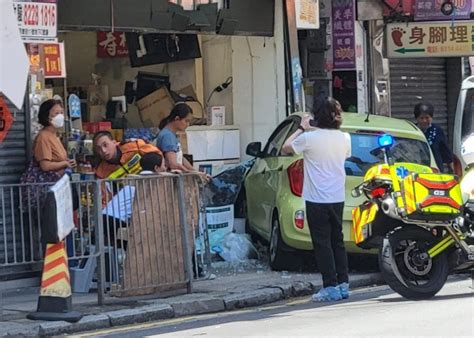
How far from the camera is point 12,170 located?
1132cm

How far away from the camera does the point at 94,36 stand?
15273 millimetres

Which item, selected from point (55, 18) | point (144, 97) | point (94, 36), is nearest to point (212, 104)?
point (144, 97)

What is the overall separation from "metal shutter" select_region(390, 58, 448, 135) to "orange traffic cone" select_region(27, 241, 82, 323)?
8953mm

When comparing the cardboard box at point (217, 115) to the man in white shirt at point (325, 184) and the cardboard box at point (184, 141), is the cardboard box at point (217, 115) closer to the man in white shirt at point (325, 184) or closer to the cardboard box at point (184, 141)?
the cardboard box at point (184, 141)

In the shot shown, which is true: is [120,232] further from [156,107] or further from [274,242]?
[156,107]

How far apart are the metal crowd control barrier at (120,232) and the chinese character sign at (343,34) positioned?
19.6 feet

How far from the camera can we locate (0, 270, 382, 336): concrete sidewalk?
923cm

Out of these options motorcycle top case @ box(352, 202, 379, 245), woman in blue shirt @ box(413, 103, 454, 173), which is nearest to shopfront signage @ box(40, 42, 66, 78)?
motorcycle top case @ box(352, 202, 379, 245)

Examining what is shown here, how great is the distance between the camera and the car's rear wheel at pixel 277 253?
12136 millimetres

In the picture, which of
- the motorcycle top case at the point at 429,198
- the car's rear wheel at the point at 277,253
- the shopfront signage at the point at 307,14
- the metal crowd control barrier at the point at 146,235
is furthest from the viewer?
the shopfront signage at the point at 307,14

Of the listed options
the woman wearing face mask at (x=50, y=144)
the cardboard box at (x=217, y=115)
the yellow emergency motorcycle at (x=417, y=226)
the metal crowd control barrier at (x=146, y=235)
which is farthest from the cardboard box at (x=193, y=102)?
the yellow emergency motorcycle at (x=417, y=226)

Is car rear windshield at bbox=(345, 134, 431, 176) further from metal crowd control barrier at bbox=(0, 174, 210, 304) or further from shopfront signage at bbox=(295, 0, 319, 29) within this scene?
shopfront signage at bbox=(295, 0, 319, 29)

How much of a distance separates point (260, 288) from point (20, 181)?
2783mm

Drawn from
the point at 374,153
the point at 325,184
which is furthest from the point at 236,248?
Answer: the point at 325,184
